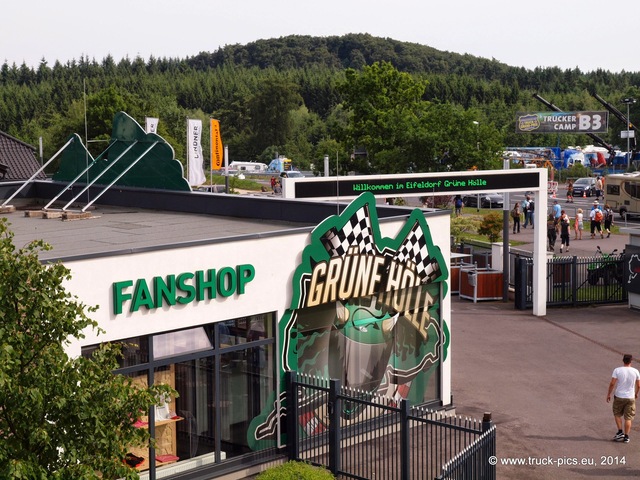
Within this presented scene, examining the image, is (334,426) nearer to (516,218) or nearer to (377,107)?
(516,218)

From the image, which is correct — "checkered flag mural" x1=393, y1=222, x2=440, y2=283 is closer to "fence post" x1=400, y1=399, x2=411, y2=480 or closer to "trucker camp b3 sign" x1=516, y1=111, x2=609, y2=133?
"fence post" x1=400, y1=399, x2=411, y2=480

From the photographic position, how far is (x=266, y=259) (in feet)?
45.8

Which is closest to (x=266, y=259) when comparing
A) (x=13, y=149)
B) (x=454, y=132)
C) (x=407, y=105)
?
(x=454, y=132)

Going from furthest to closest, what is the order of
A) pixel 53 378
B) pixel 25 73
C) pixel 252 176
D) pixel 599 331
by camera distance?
1. pixel 25 73
2. pixel 252 176
3. pixel 599 331
4. pixel 53 378

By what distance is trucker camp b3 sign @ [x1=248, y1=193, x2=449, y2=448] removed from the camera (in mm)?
14445

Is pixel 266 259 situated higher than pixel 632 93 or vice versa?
pixel 632 93

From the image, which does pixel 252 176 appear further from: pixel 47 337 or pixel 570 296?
pixel 47 337

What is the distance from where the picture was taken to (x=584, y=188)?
62.3 meters

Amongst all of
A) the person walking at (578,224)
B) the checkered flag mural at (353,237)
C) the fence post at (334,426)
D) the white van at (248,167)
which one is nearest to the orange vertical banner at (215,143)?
the person walking at (578,224)

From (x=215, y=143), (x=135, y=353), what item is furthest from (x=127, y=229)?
(x=215, y=143)

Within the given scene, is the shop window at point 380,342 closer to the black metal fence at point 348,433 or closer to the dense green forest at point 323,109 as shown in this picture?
the black metal fence at point 348,433

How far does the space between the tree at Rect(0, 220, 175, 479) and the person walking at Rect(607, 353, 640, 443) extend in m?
8.91

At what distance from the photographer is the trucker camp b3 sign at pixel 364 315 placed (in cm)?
1445

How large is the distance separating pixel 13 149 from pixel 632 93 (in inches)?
2477
